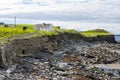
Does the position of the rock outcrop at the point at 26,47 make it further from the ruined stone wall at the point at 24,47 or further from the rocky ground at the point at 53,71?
the rocky ground at the point at 53,71

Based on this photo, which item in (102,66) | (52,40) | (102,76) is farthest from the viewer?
(52,40)

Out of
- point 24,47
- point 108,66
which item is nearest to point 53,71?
point 108,66

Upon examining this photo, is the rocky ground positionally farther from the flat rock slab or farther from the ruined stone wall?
the ruined stone wall

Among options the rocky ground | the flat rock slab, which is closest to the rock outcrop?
the rocky ground

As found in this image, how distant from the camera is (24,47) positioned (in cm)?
7056

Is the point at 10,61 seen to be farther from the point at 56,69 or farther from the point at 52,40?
the point at 52,40

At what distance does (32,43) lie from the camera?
75875 mm

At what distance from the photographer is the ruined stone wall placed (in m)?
53.6

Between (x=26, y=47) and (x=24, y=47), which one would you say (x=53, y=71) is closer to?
(x=24, y=47)

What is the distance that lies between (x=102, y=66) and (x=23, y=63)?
44.8 feet

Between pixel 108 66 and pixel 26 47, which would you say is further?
pixel 26 47

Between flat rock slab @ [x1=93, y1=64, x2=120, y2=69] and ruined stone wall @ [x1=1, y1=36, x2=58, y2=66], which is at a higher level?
ruined stone wall @ [x1=1, y1=36, x2=58, y2=66]

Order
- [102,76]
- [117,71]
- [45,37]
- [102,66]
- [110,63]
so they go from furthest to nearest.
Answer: [45,37] → [110,63] → [102,66] → [117,71] → [102,76]

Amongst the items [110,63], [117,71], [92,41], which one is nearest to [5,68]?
[117,71]
